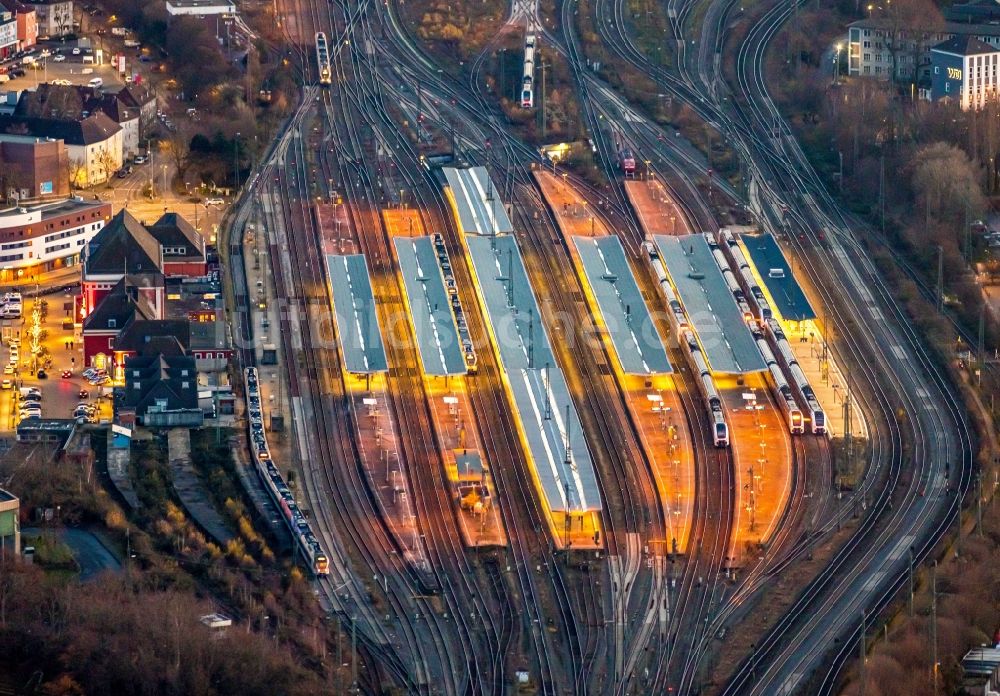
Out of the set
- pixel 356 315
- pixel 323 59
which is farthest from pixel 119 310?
pixel 323 59

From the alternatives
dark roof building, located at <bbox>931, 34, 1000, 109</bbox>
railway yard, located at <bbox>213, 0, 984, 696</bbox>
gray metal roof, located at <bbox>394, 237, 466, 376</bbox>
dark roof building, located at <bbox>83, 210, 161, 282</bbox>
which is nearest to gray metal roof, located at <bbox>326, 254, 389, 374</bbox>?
railway yard, located at <bbox>213, 0, 984, 696</bbox>

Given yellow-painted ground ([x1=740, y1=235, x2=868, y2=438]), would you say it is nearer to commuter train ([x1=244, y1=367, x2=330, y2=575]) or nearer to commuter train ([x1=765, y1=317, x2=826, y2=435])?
commuter train ([x1=765, y1=317, x2=826, y2=435])

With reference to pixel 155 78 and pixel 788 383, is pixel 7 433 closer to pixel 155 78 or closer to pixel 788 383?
pixel 788 383

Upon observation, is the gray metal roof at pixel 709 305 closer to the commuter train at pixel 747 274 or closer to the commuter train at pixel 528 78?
the commuter train at pixel 747 274

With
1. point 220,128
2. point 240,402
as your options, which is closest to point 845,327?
point 240,402

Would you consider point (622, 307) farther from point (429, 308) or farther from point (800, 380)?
point (800, 380)
